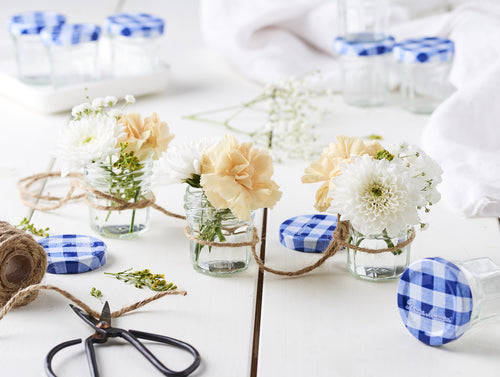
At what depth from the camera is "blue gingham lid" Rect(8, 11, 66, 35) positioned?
164 centimetres

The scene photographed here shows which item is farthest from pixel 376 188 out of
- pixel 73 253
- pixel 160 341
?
pixel 73 253

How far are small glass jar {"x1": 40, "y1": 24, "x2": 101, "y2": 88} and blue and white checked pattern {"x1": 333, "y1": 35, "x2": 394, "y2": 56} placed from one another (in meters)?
0.49

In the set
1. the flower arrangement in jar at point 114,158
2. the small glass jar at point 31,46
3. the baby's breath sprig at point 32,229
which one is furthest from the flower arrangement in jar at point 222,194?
the small glass jar at point 31,46

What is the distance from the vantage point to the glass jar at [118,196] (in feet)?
3.31

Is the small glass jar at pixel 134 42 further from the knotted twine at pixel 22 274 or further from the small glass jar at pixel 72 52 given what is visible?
the knotted twine at pixel 22 274

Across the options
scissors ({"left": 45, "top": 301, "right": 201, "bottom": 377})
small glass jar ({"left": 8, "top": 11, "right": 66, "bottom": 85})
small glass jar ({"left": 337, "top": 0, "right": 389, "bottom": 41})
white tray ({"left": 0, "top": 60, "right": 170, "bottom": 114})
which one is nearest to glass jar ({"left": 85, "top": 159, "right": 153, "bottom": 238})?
scissors ({"left": 45, "top": 301, "right": 201, "bottom": 377})

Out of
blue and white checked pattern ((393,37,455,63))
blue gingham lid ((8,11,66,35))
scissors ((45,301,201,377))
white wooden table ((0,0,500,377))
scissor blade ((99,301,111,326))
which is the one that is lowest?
white wooden table ((0,0,500,377))

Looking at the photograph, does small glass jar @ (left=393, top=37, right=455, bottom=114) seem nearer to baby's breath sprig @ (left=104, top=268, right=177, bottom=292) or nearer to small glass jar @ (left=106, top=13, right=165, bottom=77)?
A: small glass jar @ (left=106, top=13, right=165, bottom=77)

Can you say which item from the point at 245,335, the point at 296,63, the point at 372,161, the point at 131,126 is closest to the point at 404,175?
the point at 372,161

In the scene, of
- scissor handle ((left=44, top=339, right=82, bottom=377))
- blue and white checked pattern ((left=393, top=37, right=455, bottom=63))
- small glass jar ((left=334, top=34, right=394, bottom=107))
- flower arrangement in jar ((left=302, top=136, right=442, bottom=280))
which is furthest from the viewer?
small glass jar ((left=334, top=34, right=394, bottom=107))

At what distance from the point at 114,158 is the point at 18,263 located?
222mm

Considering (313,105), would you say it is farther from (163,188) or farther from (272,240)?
(272,240)

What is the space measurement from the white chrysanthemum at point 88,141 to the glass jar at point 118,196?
0.04m

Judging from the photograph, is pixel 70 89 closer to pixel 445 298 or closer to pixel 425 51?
pixel 425 51
